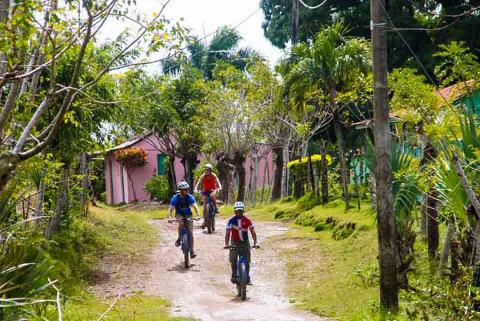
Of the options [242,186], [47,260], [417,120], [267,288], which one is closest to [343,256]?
[267,288]

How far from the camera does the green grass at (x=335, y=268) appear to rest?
1007 centimetres

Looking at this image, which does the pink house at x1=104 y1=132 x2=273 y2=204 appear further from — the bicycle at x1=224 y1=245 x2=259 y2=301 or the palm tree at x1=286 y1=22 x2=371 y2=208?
the bicycle at x1=224 y1=245 x2=259 y2=301

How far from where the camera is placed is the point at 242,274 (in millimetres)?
11305

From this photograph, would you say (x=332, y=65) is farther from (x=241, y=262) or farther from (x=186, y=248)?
(x=241, y=262)

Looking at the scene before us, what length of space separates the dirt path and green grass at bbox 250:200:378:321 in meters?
0.31

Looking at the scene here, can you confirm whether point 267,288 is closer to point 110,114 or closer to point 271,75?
point 110,114

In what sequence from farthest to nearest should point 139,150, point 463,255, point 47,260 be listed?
point 139,150, point 463,255, point 47,260

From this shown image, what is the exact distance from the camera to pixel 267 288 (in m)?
12.3

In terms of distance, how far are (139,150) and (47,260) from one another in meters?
33.4

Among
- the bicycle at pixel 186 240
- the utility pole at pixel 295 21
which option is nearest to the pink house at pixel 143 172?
the utility pole at pixel 295 21

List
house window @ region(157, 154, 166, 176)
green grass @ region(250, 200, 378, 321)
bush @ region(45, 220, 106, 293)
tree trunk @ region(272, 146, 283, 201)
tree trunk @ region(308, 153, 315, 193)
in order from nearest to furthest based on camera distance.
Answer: green grass @ region(250, 200, 378, 321), bush @ region(45, 220, 106, 293), tree trunk @ region(308, 153, 315, 193), tree trunk @ region(272, 146, 283, 201), house window @ region(157, 154, 166, 176)

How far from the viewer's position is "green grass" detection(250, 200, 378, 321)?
1007 centimetres

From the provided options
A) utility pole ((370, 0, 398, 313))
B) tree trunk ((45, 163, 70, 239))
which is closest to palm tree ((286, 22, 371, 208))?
tree trunk ((45, 163, 70, 239))

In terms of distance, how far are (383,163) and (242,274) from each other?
356cm
